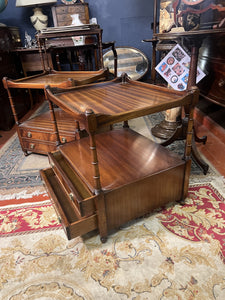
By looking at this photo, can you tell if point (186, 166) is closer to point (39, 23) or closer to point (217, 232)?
point (217, 232)

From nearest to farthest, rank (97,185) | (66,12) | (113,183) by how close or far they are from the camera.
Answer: (97,185) < (113,183) < (66,12)

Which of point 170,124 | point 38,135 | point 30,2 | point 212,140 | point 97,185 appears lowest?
point 212,140

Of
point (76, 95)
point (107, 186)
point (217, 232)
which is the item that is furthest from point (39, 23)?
point (217, 232)

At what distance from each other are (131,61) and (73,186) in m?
3.36

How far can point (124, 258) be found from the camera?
1.16 metres

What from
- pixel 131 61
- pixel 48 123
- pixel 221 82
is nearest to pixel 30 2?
pixel 131 61

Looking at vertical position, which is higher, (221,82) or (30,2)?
(30,2)

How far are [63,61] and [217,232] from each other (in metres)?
3.84

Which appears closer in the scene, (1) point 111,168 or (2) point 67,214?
(2) point 67,214

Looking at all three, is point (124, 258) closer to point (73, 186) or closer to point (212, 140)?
point (73, 186)

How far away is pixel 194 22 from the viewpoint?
157cm

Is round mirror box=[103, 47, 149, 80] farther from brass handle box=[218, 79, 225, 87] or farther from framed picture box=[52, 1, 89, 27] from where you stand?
brass handle box=[218, 79, 225, 87]

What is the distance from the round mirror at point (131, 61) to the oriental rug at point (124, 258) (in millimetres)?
3047

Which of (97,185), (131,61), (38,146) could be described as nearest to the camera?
(97,185)
